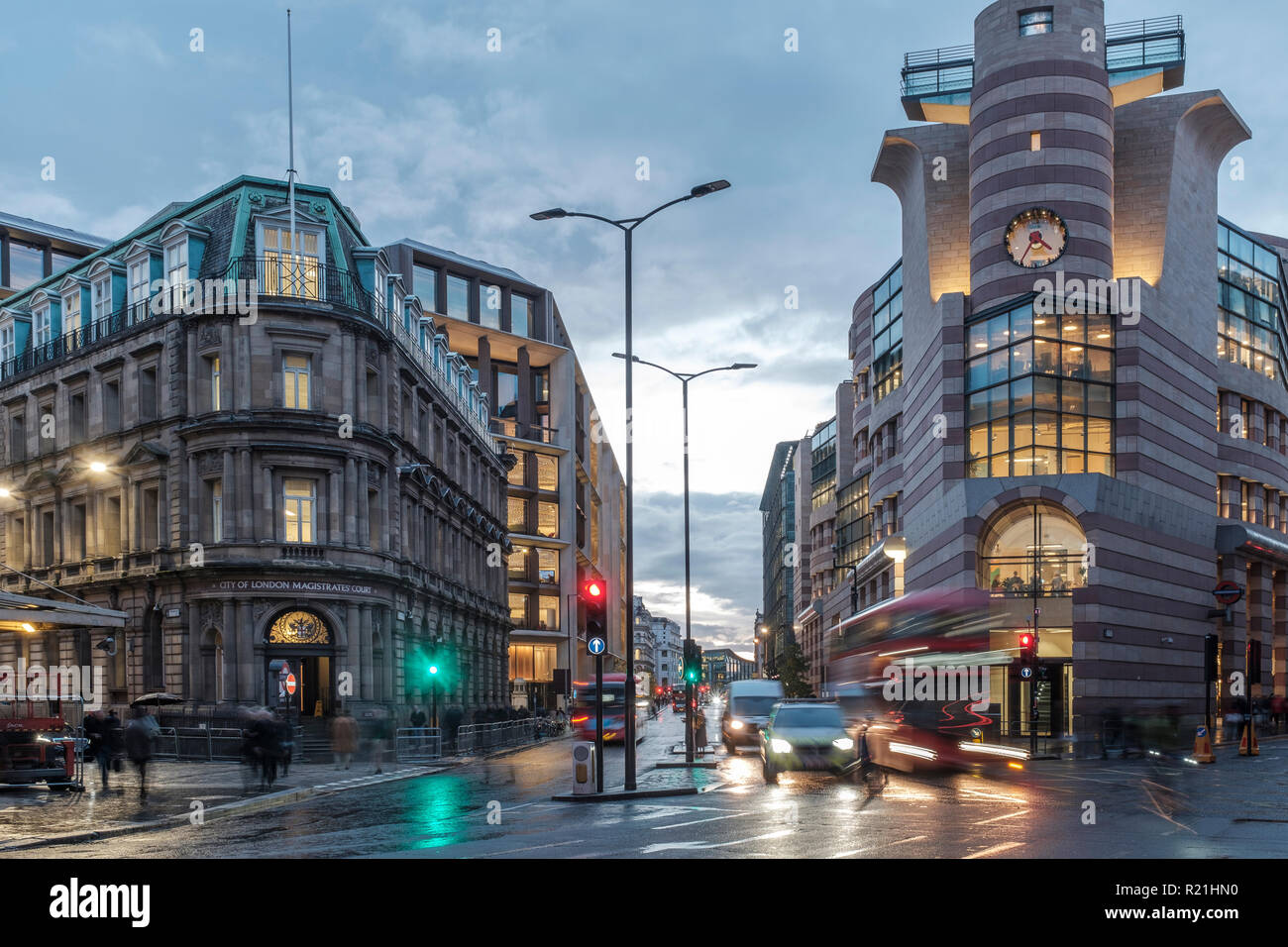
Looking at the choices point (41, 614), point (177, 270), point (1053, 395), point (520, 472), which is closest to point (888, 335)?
point (1053, 395)

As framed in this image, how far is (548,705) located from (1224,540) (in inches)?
2071

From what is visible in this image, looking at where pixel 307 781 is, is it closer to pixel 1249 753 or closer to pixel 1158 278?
pixel 1249 753

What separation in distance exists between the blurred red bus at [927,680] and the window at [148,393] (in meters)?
29.0

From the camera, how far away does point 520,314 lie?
9306 cm

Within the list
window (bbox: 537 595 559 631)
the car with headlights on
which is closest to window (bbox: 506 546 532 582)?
window (bbox: 537 595 559 631)

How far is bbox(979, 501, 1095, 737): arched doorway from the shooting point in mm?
51438

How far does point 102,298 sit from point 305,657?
17.9 metres

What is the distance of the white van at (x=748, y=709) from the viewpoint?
4488 cm

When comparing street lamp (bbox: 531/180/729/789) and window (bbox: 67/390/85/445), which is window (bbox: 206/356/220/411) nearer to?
window (bbox: 67/390/85/445)

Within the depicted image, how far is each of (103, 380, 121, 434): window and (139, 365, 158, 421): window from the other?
2.46 meters

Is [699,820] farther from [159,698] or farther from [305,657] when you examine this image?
[305,657]

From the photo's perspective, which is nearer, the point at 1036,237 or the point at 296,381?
the point at 296,381
